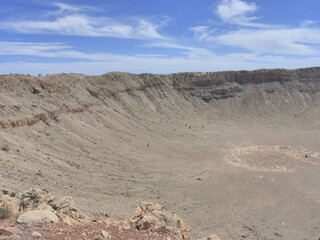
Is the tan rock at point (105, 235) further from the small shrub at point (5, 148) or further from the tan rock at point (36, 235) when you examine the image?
the small shrub at point (5, 148)

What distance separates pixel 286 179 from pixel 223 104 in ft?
115

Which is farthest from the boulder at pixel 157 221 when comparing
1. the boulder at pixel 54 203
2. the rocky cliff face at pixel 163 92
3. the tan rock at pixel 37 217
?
the rocky cliff face at pixel 163 92

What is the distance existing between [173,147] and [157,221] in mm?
31523

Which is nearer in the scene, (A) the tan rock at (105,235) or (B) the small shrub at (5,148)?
(A) the tan rock at (105,235)

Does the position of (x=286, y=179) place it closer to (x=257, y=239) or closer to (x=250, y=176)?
(x=250, y=176)

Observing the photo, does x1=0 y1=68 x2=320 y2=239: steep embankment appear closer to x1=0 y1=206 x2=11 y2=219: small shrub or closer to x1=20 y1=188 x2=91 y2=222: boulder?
x1=20 y1=188 x2=91 y2=222: boulder

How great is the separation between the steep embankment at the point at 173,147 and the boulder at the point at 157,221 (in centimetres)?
815

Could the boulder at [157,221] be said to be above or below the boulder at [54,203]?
above

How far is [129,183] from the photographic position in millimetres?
29000

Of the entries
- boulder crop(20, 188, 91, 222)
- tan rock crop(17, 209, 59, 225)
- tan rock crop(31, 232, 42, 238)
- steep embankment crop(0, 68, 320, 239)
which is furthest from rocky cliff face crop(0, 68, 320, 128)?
tan rock crop(31, 232, 42, 238)

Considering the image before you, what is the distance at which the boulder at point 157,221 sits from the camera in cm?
1048

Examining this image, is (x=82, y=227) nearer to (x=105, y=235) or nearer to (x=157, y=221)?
(x=105, y=235)

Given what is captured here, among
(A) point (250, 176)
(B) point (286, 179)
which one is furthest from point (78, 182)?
(B) point (286, 179)

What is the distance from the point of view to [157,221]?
36.1ft
